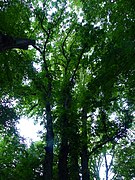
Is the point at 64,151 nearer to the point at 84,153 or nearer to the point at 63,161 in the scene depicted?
the point at 63,161

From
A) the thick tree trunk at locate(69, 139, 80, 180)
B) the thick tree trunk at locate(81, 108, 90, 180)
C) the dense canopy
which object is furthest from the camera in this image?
the thick tree trunk at locate(69, 139, 80, 180)

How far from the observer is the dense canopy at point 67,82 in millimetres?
15336

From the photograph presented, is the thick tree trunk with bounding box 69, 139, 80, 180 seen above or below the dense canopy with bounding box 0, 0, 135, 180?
below

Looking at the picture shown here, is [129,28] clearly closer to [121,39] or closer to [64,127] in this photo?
[121,39]

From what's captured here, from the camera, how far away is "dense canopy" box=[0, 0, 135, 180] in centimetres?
1534

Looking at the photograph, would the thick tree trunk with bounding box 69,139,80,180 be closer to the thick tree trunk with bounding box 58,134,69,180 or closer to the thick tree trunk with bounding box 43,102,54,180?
the thick tree trunk with bounding box 58,134,69,180

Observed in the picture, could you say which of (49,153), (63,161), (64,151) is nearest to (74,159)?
(64,151)

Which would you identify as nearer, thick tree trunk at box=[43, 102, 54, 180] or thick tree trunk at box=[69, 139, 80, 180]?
thick tree trunk at box=[43, 102, 54, 180]

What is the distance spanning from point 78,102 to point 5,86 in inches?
196

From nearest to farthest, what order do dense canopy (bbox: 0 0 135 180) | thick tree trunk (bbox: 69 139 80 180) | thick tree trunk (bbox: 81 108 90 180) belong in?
1. dense canopy (bbox: 0 0 135 180)
2. thick tree trunk (bbox: 81 108 90 180)
3. thick tree trunk (bbox: 69 139 80 180)

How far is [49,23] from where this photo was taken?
20859mm

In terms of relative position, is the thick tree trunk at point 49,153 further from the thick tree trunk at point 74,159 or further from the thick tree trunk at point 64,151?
the thick tree trunk at point 74,159

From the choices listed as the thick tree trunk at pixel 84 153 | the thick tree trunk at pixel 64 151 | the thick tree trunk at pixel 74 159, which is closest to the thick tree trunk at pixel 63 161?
the thick tree trunk at pixel 64 151

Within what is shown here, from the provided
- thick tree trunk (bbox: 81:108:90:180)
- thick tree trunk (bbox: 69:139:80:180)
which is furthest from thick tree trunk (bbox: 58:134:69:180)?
thick tree trunk (bbox: 81:108:90:180)
